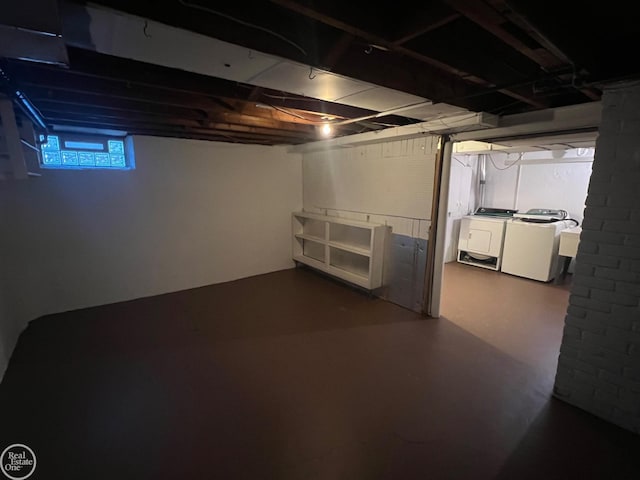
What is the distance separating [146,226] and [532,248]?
552cm

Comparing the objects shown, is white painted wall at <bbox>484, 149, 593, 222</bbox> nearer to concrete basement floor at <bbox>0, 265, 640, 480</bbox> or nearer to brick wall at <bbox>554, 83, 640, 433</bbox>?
concrete basement floor at <bbox>0, 265, 640, 480</bbox>

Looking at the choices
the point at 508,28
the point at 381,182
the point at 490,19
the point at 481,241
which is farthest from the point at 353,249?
the point at 490,19

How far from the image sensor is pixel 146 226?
3850 mm

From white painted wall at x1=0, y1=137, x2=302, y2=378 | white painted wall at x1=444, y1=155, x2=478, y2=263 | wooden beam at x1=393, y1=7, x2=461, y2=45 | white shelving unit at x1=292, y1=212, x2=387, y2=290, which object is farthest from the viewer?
white painted wall at x1=444, y1=155, x2=478, y2=263

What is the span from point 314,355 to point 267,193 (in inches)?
114

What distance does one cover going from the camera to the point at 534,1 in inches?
43.3

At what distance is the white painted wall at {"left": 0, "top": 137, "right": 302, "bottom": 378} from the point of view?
3.14 m

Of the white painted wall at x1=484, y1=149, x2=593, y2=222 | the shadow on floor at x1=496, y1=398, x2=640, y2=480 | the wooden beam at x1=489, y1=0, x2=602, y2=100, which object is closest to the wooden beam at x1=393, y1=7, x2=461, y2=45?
the wooden beam at x1=489, y1=0, x2=602, y2=100

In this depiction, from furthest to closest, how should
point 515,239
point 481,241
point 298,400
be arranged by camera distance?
point 481,241 → point 515,239 → point 298,400

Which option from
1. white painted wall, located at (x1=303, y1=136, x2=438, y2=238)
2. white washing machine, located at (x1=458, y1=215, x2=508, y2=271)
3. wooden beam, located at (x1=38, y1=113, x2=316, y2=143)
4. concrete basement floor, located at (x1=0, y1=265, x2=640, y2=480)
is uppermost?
wooden beam, located at (x1=38, y1=113, x2=316, y2=143)

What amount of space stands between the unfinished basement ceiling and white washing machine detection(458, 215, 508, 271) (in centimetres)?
289

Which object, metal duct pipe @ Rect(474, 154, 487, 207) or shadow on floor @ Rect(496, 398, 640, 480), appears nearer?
shadow on floor @ Rect(496, 398, 640, 480)

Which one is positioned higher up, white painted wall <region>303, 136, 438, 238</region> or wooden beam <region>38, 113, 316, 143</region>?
wooden beam <region>38, 113, 316, 143</region>

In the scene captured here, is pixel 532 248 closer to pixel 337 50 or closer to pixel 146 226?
pixel 337 50
